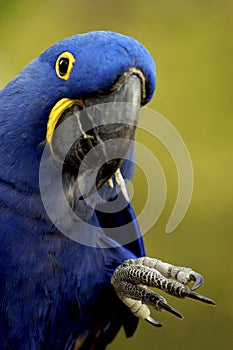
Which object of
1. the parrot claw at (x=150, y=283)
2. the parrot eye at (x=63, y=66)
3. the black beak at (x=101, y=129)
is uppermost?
the parrot eye at (x=63, y=66)

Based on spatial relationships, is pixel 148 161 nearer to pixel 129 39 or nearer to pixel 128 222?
pixel 128 222

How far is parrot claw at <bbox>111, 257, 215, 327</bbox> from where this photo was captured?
153 centimetres

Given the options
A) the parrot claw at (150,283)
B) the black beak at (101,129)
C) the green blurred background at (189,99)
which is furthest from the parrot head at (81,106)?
the green blurred background at (189,99)

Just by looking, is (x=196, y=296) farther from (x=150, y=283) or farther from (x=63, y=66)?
(x=63, y=66)

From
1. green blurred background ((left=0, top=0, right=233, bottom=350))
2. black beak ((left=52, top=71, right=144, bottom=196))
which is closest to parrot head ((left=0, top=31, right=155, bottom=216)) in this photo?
black beak ((left=52, top=71, right=144, bottom=196))

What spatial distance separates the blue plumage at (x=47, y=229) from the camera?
147cm

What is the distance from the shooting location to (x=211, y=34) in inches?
120

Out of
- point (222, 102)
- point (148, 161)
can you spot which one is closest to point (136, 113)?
point (148, 161)

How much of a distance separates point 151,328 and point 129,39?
177cm

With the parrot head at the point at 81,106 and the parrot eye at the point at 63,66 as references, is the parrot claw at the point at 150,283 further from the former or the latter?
the parrot eye at the point at 63,66

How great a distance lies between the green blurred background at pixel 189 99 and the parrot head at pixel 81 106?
1.32 m

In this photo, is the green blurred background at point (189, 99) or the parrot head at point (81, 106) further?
the green blurred background at point (189, 99)

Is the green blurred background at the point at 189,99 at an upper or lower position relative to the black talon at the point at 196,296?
upper

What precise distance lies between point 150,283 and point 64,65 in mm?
476
